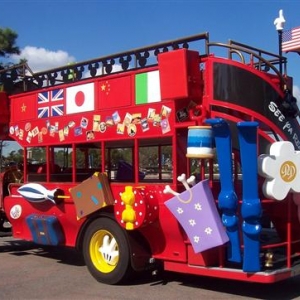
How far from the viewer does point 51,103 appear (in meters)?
8.52

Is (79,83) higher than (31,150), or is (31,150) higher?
(79,83)

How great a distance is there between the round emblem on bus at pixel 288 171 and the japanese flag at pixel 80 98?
9.83 ft

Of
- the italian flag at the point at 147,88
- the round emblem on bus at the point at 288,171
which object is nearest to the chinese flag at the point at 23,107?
the italian flag at the point at 147,88

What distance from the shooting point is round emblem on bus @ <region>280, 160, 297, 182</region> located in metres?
6.04

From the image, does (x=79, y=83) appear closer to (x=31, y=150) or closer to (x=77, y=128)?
(x=77, y=128)

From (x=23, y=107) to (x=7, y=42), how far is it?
19514 millimetres

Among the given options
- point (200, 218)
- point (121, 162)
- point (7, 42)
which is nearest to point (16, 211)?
point (121, 162)

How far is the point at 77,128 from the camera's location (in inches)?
314

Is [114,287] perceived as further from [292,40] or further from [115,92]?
[292,40]

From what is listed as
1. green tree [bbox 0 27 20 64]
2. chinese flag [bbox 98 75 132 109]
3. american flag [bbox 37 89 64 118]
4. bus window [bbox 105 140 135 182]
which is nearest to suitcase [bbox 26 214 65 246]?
bus window [bbox 105 140 135 182]

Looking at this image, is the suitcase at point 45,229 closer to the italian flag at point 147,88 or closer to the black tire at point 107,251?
the black tire at point 107,251

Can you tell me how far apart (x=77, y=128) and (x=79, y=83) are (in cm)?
67

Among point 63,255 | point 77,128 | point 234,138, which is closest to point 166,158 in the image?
point 77,128

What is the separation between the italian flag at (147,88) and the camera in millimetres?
6844
